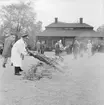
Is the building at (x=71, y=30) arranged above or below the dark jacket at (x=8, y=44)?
above

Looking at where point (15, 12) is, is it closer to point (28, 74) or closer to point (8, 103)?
point (8, 103)

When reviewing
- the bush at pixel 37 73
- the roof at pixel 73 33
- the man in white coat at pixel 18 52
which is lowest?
the bush at pixel 37 73

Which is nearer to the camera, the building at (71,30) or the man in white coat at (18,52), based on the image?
the building at (71,30)

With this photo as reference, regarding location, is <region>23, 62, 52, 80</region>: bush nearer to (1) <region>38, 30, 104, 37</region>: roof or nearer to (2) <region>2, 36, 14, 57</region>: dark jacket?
(2) <region>2, 36, 14, 57</region>: dark jacket

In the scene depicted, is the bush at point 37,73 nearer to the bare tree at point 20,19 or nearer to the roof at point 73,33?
the roof at point 73,33

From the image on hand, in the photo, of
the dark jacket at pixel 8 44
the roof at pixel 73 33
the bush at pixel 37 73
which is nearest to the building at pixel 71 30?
the roof at pixel 73 33

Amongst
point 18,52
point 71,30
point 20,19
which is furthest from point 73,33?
point 18,52

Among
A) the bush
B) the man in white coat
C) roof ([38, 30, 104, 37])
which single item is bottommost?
the bush

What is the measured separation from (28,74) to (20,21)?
10.4ft

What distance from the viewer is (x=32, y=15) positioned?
5.59ft

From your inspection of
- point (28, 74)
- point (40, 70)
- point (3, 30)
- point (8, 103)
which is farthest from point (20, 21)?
point (40, 70)

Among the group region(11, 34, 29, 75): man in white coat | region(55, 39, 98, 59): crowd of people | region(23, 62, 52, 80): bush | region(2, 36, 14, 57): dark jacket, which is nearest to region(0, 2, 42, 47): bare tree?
region(2, 36, 14, 57): dark jacket

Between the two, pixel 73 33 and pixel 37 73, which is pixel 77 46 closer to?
pixel 37 73

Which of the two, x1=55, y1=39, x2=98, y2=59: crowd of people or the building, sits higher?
the building
